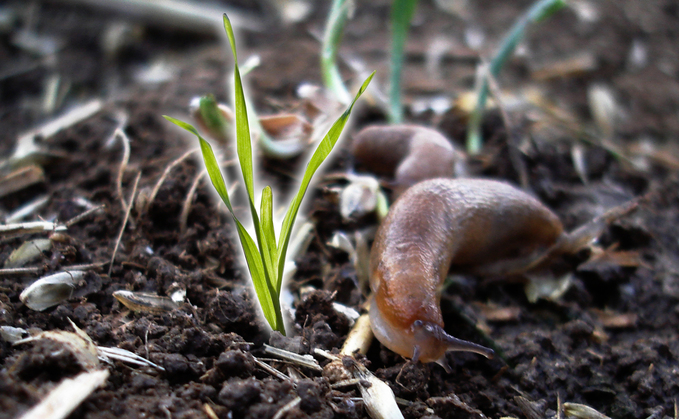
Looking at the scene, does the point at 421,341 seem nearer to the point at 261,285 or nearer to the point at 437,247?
the point at 437,247

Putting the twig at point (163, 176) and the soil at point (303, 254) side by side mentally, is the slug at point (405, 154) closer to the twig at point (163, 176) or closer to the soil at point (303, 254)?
the soil at point (303, 254)

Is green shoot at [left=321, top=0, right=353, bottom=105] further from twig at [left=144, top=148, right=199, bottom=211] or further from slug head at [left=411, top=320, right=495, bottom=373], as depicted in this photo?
slug head at [left=411, top=320, right=495, bottom=373]

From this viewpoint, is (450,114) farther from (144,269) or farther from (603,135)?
(144,269)

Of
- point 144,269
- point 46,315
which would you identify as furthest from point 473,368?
point 46,315

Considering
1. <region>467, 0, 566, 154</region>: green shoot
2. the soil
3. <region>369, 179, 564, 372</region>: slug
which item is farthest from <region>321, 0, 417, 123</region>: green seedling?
<region>369, 179, 564, 372</region>: slug

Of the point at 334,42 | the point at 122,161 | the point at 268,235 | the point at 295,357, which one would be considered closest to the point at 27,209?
the point at 122,161

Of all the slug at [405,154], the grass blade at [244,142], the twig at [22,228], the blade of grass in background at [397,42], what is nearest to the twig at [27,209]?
the twig at [22,228]
